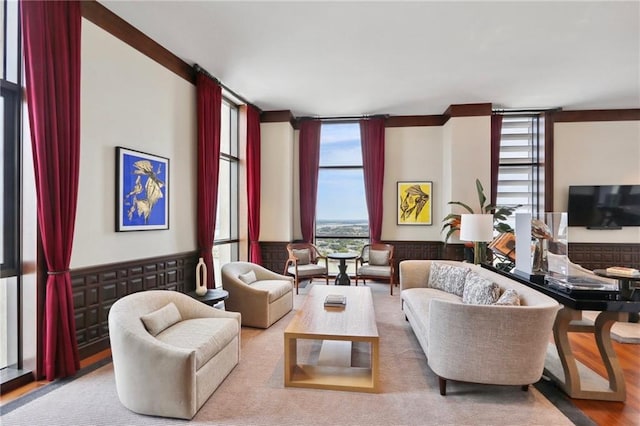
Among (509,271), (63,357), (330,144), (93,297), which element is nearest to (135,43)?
(93,297)

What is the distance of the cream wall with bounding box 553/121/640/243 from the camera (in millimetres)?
6910

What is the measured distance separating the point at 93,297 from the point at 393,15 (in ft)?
14.1

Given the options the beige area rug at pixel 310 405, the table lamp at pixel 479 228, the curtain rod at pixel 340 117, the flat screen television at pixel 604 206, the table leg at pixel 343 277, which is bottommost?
the beige area rug at pixel 310 405

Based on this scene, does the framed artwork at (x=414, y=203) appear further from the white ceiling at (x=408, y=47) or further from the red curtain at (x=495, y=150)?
the white ceiling at (x=408, y=47)

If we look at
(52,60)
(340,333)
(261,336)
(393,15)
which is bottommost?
(261,336)

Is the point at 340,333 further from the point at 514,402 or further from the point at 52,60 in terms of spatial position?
the point at 52,60

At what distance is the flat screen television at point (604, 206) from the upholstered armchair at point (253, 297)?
6.22 meters

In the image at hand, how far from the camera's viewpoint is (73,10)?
3.04m

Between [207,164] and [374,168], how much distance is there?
367cm

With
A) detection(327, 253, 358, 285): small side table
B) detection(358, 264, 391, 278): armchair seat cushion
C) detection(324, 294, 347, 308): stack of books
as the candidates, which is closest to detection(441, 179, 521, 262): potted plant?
detection(358, 264, 391, 278): armchair seat cushion

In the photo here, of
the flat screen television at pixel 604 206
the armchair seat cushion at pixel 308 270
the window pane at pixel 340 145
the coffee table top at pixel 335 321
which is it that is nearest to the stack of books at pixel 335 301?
the coffee table top at pixel 335 321

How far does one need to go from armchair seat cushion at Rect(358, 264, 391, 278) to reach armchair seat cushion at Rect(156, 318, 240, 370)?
355cm

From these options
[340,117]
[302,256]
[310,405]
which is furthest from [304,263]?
[310,405]

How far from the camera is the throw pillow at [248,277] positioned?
A: 4.63m
